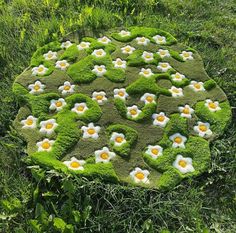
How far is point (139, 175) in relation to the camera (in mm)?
2703

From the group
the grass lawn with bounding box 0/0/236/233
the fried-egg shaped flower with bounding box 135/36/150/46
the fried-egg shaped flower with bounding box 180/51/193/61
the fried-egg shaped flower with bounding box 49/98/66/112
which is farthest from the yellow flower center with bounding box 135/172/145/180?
the fried-egg shaped flower with bounding box 135/36/150/46

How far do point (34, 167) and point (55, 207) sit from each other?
1.05 ft

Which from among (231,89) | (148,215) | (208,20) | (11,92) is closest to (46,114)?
(11,92)

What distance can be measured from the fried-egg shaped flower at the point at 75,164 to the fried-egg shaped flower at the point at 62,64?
39.6 inches

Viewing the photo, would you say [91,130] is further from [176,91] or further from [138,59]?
[138,59]

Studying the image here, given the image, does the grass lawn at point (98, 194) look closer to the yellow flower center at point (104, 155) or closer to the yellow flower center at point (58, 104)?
the yellow flower center at point (104, 155)

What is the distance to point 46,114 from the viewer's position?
3.08m

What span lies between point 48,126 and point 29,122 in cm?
16

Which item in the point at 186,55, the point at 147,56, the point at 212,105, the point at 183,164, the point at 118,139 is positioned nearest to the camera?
the point at 183,164

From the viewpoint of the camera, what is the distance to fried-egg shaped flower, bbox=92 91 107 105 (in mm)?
3176

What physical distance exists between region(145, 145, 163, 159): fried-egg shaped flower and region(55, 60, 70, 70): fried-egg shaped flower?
1.10 m

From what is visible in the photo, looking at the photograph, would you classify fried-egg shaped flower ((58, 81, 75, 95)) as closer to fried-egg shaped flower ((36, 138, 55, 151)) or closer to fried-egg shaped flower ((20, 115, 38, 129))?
fried-egg shaped flower ((20, 115, 38, 129))

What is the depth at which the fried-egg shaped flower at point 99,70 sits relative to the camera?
3.41m

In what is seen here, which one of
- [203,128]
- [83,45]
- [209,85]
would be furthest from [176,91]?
[83,45]
